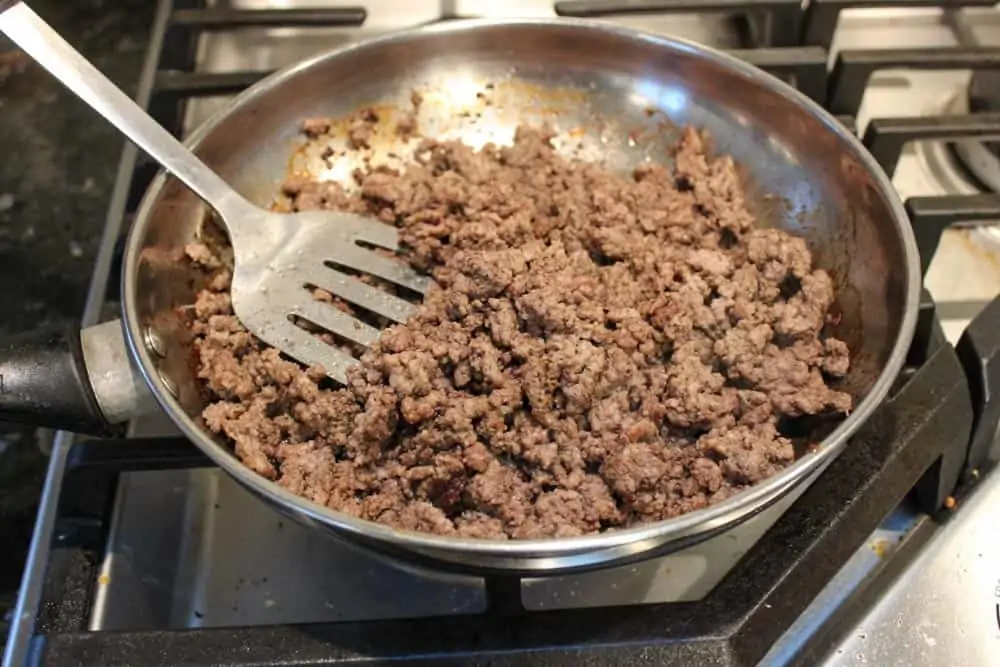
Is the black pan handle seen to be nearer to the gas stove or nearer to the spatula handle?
the gas stove

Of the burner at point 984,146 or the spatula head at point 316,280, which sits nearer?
the spatula head at point 316,280

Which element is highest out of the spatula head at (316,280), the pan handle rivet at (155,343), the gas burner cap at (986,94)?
the gas burner cap at (986,94)

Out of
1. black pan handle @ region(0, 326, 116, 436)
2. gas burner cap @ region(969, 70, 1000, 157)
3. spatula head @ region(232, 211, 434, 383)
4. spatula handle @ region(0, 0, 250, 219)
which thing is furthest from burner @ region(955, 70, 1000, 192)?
black pan handle @ region(0, 326, 116, 436)

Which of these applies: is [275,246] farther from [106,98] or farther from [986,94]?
[986,94]

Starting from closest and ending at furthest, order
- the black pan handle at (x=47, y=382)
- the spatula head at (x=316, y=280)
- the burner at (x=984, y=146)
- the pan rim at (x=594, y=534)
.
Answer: the pan rim at (x=594, y=534) → the black pan handle at (x=47, y=382) → the spatula head at (x=316, y=280) → the burner at (x=984, y=146)

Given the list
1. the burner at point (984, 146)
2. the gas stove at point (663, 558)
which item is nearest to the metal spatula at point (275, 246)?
the gas stove at point (663, 558)

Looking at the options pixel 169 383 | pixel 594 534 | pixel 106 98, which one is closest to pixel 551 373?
pixel 594 534

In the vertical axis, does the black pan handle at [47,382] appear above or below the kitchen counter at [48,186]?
below

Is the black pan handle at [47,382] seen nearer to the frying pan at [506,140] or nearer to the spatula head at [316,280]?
the frying pan at [506,140]
